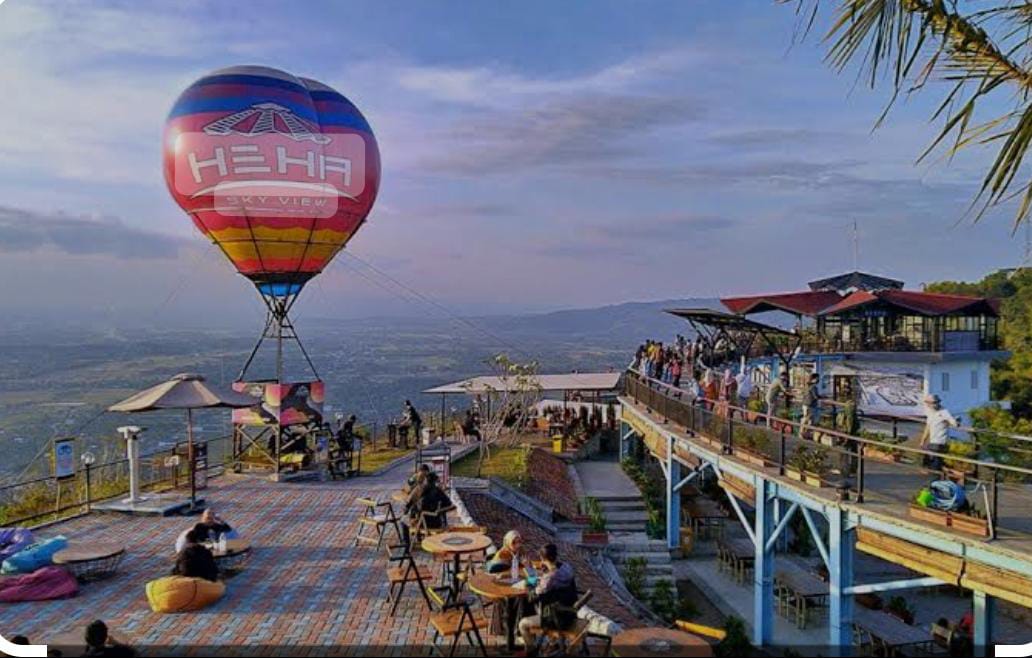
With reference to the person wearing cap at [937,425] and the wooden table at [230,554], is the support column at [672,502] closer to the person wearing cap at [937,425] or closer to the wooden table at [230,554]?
the person wearing cap at [937,425]

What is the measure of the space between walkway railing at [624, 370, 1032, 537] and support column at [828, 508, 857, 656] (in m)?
0.49

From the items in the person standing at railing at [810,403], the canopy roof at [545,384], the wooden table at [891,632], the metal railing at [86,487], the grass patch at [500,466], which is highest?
the person standing at railing at [810,403]

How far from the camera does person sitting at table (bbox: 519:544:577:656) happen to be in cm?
802

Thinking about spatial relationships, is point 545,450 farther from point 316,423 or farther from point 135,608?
point 135,608


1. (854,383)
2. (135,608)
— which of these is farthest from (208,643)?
(854,383)

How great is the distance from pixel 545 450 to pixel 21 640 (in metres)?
20.9

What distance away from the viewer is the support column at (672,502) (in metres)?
19.4

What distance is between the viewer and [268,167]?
68.0ft

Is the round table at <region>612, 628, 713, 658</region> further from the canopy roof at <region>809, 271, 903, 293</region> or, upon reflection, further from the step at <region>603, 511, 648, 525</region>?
the canopy roof at <region>809, 271, 903, 293</region>

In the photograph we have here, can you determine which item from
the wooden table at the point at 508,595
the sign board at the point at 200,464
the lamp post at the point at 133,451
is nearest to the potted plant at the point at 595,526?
the sign board at the point at 200,464

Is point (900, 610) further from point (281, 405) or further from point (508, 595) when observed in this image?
point (281, 405)

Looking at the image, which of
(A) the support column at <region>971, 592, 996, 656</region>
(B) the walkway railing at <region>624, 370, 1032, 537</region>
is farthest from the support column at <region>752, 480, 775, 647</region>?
(A) the support column at <region>971, 592, 996, 656</region>

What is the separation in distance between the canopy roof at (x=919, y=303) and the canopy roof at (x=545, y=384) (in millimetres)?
8542

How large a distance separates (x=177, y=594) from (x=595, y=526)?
12.0 metres
